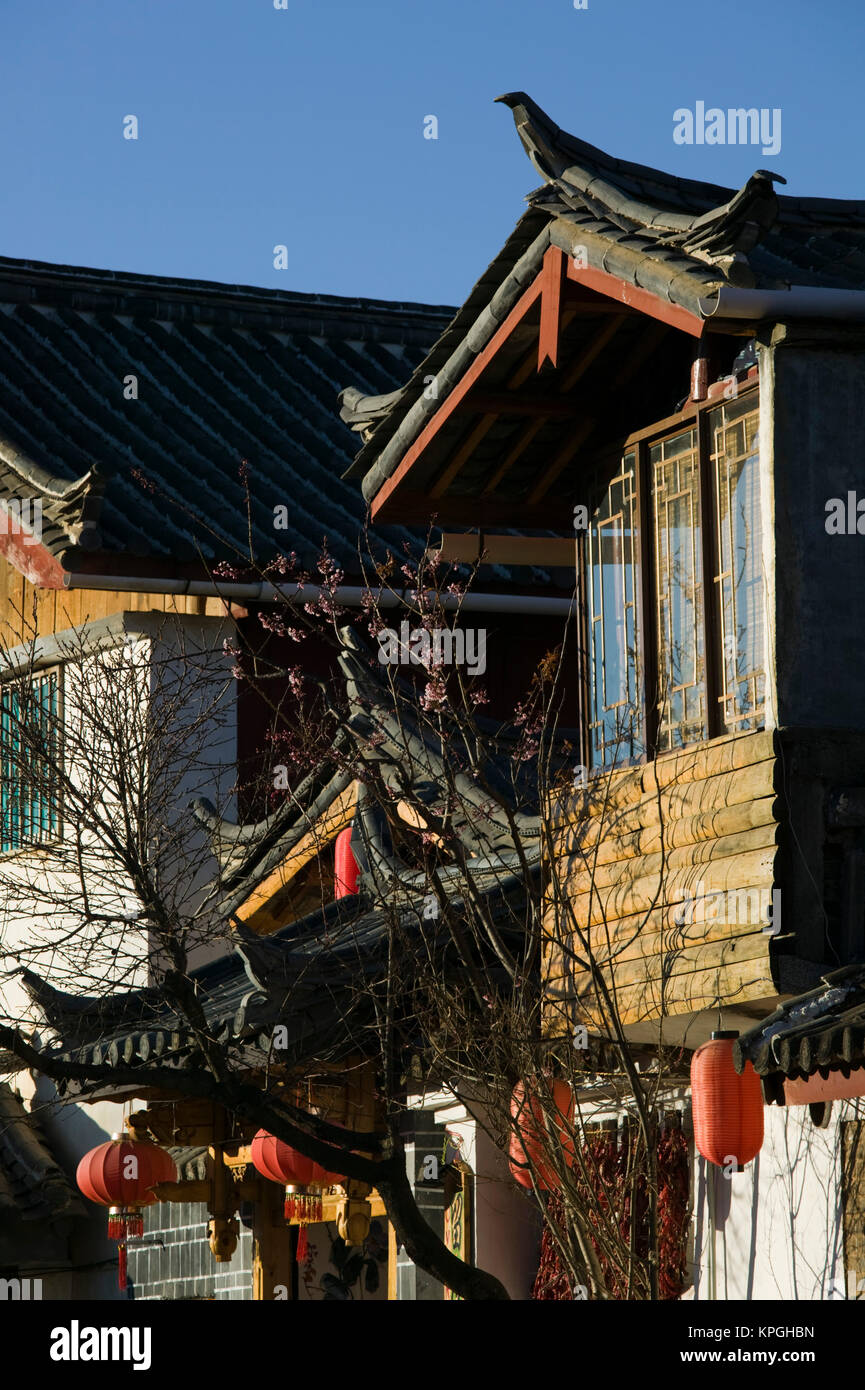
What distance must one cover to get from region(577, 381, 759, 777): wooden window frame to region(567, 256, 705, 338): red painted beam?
0.46 m

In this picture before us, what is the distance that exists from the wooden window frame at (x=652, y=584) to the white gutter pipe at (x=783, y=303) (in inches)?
27.8

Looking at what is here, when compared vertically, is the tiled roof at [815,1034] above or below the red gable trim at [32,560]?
below

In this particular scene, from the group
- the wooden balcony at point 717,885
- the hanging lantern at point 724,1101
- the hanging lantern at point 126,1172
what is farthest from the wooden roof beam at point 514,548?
the hanging lantern at point 724,1101

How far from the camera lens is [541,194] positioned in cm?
1042

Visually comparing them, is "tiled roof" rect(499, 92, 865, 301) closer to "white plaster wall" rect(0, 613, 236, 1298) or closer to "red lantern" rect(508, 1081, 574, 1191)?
"red lantern" rect(508, 1081, 574, 1191)

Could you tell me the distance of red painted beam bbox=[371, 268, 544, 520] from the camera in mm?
10805

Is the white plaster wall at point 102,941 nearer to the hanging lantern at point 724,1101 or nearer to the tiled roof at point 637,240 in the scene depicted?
the tiled roof at point 637,240

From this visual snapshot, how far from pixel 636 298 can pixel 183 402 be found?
1021 cm

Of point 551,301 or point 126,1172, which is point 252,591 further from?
point 551,301

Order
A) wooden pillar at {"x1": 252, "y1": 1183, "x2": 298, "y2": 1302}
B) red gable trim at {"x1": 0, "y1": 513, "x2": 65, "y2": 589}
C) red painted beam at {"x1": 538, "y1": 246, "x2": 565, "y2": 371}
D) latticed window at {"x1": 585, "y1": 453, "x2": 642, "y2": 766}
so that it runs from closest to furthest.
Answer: red painted beam at {"x1": 538, "y1": 246, "x2": 565, "y2": 371} → latticed window at {"x1": 585, "y1": 453, "x2": 642, "y2": 766} → wooden pillar at {"x1": 252, "y1": 1183, "x2": 298, "y2": 1302} → red gable trim at {"x1": 0, "y1": 513, "x2": 65, "y2": 589}

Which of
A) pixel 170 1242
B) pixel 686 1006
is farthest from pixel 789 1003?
pixel 170 1242

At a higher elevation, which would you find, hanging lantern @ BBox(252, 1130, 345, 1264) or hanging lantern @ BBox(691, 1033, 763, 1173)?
hanging lantern @ BBox(691, 1033, 763, 1173)

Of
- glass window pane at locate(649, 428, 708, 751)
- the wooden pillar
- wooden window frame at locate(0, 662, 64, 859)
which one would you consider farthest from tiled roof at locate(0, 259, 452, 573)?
glass window pane at locate(649, 428, 708, 751)

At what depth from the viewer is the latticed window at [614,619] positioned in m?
10.8
